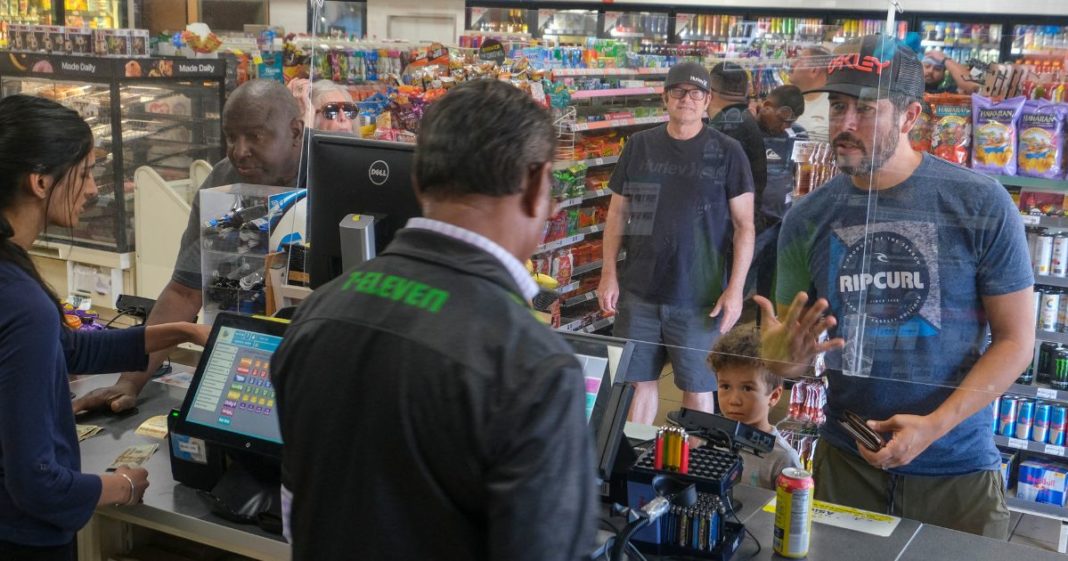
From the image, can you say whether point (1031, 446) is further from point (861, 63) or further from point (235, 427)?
point (235, 427)

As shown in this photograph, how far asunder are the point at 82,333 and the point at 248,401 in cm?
43

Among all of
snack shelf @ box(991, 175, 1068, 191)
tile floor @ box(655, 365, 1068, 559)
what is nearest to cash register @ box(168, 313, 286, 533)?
snack shelf @ box(991, 175, 1068, 191)

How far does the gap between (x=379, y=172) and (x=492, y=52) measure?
72.0 inches

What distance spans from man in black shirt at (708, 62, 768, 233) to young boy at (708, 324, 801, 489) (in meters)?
0.31

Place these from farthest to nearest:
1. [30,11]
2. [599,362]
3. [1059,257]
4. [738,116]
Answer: [30,11] → [1059,257] → [738,116] → [599,362]

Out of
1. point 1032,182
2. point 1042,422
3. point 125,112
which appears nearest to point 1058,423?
point 1042,422

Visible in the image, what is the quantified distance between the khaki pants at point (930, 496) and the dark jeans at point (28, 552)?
1.85m

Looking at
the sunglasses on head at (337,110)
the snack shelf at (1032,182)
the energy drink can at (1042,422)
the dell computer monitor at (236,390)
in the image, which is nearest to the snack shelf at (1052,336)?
the energy drink can at (1042,422)

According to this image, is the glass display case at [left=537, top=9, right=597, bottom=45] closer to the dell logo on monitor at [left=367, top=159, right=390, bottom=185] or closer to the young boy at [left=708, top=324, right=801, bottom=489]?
the young boy at [left=708, top=324, right=801, bottom=489]

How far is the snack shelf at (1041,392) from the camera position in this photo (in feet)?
14.8

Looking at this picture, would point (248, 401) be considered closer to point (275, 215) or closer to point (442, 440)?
point (275, 215)

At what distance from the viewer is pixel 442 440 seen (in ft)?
3.75

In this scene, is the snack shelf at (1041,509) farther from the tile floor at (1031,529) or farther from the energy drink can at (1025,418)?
the energy drink can at (1025,418)

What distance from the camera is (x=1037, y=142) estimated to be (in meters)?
3.18
